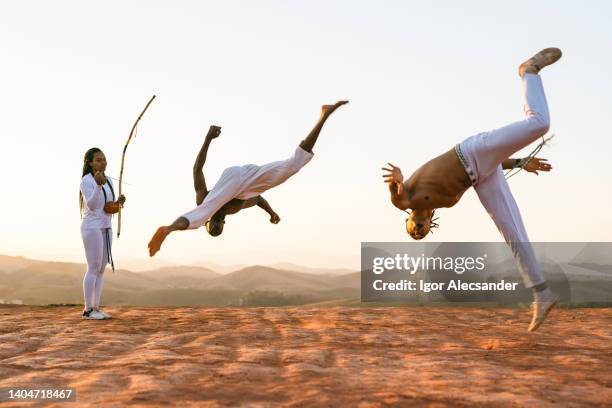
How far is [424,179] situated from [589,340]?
3050 millimetres

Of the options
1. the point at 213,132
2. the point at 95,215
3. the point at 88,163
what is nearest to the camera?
the point at 213,132

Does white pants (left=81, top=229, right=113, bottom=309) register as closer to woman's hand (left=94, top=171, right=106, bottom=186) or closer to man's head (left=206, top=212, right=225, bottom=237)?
woman's hand (left=94, top=171, right=106, bottom=186)

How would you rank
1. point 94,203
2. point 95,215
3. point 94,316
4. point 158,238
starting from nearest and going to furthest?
point 158,238 → point 94,203 → point 95,215 → point 94,316

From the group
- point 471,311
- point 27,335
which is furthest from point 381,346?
point 471,311

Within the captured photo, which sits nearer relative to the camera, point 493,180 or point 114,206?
point 493,180

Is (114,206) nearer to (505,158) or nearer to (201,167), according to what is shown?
(201,167)

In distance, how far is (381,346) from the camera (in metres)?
6.82

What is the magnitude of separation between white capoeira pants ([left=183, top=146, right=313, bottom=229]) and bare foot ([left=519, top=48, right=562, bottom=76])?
7.47ft

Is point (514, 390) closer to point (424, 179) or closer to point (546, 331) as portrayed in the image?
point (424, 179)

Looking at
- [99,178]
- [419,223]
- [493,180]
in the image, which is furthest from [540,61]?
[99,178]

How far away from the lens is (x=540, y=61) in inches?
246

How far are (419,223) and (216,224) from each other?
240cm

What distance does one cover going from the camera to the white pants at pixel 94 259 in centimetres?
972

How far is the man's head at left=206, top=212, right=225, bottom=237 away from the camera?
762cm
